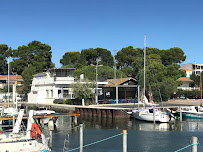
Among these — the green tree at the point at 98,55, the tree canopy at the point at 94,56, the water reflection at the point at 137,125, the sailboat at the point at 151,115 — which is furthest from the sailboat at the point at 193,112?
the green tree at the point at 98,55

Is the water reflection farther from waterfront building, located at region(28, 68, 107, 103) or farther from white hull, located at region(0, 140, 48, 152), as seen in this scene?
white hull, located at region(0, 140, 48, 152)

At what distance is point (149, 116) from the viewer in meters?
39.7

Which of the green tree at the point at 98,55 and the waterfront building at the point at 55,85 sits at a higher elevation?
the green tree at the point at 98,55

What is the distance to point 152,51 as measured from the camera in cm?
9781

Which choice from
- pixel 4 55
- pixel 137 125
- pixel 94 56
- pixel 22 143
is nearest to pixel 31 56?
pixel 4 55

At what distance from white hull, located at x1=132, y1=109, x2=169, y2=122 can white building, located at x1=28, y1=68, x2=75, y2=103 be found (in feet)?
71.5

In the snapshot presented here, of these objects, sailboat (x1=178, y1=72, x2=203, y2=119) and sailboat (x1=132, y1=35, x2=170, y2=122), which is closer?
sailboat (x1=132, y1=35, x2=170, y2=122)

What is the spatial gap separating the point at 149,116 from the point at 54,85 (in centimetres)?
2695

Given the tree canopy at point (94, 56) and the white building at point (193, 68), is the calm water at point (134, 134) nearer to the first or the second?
the tree canopy at point (94, 56)

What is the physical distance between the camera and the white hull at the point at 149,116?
39.0m

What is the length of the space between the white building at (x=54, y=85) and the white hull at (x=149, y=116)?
21804 millimetres

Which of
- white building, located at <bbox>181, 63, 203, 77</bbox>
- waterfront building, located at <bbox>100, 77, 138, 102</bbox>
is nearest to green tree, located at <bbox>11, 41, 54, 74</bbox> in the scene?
Result: waterfront building, located at <bbox>100, 77, 138, 102</bbox>

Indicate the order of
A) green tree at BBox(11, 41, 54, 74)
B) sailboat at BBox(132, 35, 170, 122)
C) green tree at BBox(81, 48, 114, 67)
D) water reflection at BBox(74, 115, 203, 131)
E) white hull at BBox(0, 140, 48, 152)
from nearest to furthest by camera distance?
1. white hull at BBox(0, 140, 48, 152)
2. water reflection at BBox(74, 115, 203, 131)
3. sailboat at BBox(132, 35, 170, 122)
4. green tree at BBox(11, 41, 54, 74)
5. green tree at BBox(81, 48, 114, 67)

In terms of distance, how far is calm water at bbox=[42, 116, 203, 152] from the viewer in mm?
24484
